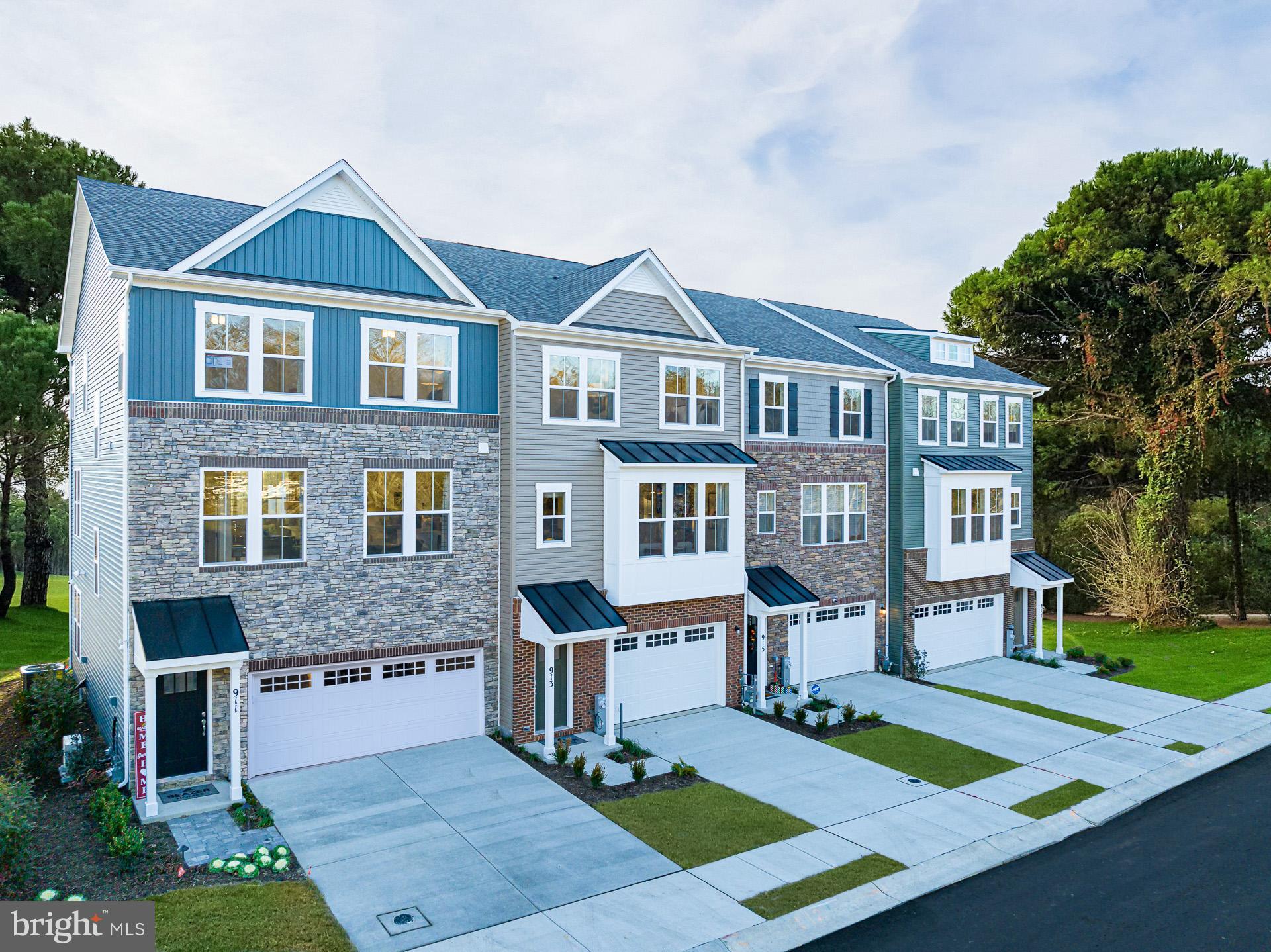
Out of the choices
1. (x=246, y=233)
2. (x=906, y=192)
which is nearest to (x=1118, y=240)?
(x=906, y=192)

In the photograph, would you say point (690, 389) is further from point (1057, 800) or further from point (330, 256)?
point (1057, 800)

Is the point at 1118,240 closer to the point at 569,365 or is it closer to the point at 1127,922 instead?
the point at 569,365

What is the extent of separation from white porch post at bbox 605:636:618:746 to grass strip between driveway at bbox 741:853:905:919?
6244 millimetres

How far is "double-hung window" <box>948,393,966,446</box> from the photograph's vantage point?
2584cm

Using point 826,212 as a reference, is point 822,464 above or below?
below

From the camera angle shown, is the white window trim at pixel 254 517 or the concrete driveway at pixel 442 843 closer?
the concrete driveway at pixel 442 843

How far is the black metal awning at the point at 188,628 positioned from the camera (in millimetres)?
13016

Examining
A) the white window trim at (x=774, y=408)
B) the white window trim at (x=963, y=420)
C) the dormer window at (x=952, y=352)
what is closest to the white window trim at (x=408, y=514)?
the white window trim at (x=774, y=408)

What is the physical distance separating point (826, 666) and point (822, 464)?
581 cm

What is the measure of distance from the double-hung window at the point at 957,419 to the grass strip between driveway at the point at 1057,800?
12767mm

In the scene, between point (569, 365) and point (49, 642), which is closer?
point (569, 365)

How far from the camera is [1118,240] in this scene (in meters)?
32.2

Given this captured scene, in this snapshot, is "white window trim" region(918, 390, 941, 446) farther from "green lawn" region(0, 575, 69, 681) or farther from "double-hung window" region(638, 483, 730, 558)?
"green lawn" region(0, 575, 69, 681)

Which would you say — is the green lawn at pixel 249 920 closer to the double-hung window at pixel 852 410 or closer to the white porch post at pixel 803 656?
the white porch post at pixel 803 656
